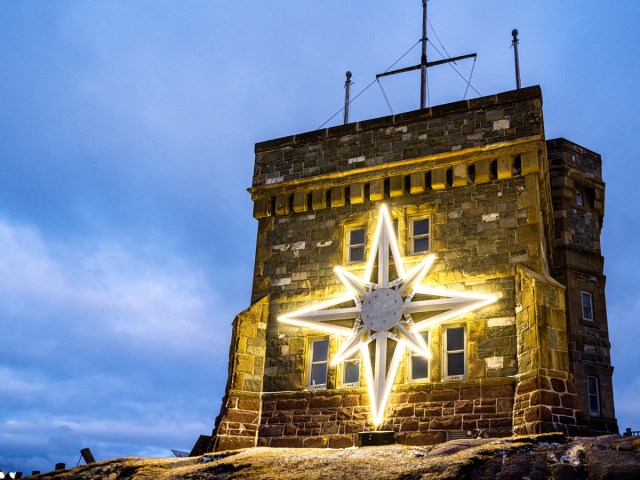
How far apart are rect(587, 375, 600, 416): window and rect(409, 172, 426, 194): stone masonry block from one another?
8723 mm

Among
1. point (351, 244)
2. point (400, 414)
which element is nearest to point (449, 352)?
point (400, 414)

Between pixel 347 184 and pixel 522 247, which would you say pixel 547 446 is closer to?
pixel 522 247

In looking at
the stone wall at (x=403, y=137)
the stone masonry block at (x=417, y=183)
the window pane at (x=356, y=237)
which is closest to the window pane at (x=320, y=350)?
the window pane at (x=356, y=237)

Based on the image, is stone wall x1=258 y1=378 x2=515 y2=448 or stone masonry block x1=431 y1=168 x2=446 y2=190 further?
stone masonry block x1=431 y1=168 x2=446 y2=190

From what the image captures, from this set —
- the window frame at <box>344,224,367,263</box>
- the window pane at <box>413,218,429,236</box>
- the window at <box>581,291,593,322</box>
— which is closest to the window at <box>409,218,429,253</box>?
the window pane at <box>413,218,429,236</box>

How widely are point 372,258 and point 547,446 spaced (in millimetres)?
7653

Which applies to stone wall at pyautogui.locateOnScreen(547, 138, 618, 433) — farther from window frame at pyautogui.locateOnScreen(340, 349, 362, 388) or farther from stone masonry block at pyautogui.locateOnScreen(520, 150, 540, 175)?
window frame at pyautogui.locateOnScreen(340, 349, 362, 388)

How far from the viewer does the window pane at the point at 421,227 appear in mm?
17656

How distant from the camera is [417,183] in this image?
701 inches

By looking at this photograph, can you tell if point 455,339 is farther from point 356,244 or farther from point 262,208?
point 262,208

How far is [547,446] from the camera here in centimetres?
1057

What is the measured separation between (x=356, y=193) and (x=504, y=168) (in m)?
3.71

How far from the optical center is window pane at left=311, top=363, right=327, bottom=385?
17.2m

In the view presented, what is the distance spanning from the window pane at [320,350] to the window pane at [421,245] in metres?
3.08
